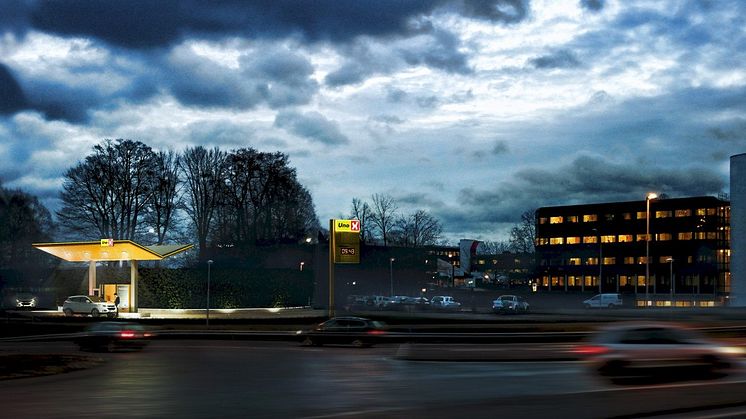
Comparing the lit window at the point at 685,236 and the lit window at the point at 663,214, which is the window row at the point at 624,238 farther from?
the lit window at the point at 663,214

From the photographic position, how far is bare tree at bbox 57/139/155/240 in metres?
72.6

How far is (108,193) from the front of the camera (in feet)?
240

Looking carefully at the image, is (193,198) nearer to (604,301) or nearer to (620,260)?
(604,301)

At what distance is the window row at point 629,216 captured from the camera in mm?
133875

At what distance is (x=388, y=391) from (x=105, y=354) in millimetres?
19851

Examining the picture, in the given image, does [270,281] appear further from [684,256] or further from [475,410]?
[684,256]

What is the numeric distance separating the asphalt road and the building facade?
4107 inches

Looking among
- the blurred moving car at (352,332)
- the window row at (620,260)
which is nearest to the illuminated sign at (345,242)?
the blurred moving car at (352,332)

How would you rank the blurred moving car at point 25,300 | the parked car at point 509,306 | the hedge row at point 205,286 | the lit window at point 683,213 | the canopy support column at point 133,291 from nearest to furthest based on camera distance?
the canopy support column at point 133,291 < the hedge row at point 205,286 < the parked car at point 509,306 < the blurred moving car at point 25,300 < the lit window at point 683,213

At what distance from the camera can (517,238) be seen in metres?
157

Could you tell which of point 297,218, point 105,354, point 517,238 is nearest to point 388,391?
point 105,354

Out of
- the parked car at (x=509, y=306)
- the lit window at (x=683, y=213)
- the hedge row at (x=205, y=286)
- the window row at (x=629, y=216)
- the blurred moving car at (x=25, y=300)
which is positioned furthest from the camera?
the lit window at (x=683, y=213)

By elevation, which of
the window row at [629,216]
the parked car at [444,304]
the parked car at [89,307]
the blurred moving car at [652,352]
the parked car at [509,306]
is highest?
the window row at [629,216]

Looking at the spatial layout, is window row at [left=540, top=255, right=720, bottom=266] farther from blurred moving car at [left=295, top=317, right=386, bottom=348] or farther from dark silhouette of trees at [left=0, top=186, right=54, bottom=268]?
blurred moving car at [left=295, top=317, right=386, bottom=348]
